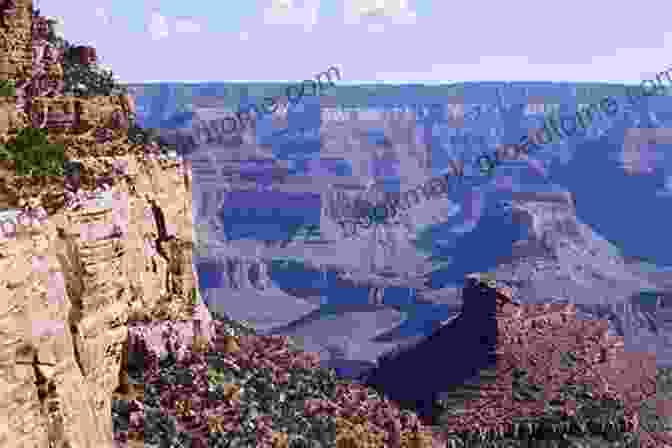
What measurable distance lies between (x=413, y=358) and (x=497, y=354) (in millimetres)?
6771

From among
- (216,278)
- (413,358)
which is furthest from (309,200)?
(413,358)

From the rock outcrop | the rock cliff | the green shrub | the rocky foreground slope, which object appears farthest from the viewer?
the rock outcrop

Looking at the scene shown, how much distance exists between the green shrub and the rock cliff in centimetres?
22

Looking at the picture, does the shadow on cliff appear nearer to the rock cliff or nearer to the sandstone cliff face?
the rock cliff

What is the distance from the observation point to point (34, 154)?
637 inches

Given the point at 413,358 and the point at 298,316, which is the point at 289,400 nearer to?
the point at 413,358

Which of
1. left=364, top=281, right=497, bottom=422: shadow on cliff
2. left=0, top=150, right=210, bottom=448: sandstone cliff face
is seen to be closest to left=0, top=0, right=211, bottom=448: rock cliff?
left=0, top=150, right=210, bottom=448: sandstone cliff face

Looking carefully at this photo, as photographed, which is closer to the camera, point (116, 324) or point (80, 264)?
point (80, 264)

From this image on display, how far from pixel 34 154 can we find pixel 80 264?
116 inches

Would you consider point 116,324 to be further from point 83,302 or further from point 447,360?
point 447,360

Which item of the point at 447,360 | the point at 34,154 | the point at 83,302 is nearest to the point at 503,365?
the point at 447,360

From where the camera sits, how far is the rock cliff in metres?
11.4

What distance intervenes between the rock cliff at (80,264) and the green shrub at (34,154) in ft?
0.74

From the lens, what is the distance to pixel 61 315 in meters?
12.2
